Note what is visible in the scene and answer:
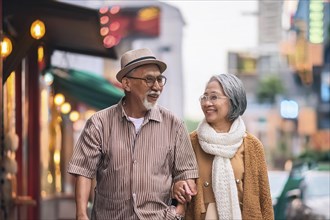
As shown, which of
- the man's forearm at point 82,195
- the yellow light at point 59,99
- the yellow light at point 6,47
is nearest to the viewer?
the man's forearm at point 82,195

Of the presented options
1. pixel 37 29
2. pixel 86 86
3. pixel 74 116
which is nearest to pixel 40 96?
pixel 86 86

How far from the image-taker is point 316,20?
2566 centimetres

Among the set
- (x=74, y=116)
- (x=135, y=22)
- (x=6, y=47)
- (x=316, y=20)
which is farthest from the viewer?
(x=316, y=20)

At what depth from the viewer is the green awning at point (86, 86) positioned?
1215cm

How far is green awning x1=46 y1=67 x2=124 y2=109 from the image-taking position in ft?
39.9

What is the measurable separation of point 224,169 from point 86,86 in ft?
25.4

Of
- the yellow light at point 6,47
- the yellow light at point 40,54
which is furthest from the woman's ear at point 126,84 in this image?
the yellow light at point 40,54

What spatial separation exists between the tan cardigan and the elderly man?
0.36 ft

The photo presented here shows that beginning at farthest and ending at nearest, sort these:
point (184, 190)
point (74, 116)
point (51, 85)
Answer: point (74, 116) → point (51, 85) → point (184, 190)

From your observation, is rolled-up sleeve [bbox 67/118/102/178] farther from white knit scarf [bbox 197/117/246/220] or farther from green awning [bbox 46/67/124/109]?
green awning [bbox 46/67/124/109]

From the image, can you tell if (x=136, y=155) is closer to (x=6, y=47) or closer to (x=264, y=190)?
(x=264, y=190)

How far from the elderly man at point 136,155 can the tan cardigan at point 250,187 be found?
4.3 inches

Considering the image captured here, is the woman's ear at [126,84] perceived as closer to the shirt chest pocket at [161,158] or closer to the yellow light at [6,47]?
the shirt chest pocket at [161,158]

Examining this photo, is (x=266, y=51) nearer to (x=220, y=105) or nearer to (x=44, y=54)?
(x=44, y=54)
